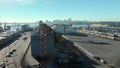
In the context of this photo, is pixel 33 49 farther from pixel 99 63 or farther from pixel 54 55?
pixel 99 63

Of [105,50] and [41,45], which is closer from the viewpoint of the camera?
[41,45]

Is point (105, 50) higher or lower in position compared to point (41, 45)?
lower

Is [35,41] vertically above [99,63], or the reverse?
[35,41]

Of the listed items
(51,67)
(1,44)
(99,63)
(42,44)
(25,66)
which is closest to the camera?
(25,66)

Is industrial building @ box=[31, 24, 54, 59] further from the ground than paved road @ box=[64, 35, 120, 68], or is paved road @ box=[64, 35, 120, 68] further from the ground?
industrial building @ box=[31, 24, 54, 59]

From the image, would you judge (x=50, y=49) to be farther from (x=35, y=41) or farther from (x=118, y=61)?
(x=118, y=61)

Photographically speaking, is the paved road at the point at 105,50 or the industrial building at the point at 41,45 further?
the industrial building at the point at 41,45

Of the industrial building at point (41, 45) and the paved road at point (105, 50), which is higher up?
the industrial building at point (41, 45)

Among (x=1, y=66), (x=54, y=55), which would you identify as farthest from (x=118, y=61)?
(x=1, y=66)

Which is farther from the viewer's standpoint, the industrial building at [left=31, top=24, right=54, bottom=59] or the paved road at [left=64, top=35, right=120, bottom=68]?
the industrial building at [left=31, top=24, right=54, bottom=59]

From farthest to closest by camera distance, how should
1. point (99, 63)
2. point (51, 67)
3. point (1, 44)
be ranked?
point (1, 44) < point (99, 63) < point (51, 67)

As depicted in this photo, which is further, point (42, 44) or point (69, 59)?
point (42, 44)
